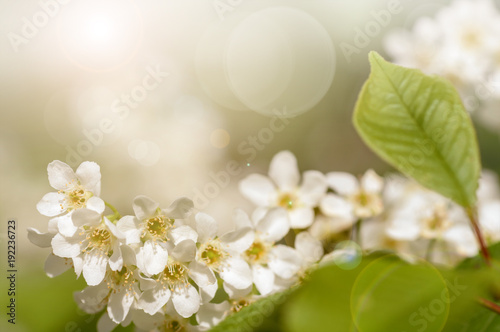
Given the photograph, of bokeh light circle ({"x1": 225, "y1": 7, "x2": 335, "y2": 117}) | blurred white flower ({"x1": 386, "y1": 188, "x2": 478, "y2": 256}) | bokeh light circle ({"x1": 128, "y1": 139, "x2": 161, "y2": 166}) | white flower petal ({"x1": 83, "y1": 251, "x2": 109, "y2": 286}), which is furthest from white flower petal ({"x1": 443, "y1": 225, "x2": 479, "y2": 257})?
bokeh light circle ({"x1": 225, "y1": 7, "x2": 335, "y2": 117})

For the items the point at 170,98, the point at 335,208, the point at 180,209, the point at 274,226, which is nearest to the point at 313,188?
the point at 335,208

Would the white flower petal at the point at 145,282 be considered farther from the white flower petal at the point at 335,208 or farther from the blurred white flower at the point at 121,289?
the white flower petal at the point at 335,208

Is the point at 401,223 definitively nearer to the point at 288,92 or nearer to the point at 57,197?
the point at 57,197

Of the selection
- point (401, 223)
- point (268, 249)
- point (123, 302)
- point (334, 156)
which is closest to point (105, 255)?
point (123, 302)

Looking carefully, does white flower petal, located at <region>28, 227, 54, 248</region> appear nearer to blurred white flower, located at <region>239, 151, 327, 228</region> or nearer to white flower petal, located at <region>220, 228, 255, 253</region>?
white flower petal, located at <region>220, 228, 255, 253</region>

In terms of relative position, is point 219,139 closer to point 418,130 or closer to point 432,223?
point 432,223

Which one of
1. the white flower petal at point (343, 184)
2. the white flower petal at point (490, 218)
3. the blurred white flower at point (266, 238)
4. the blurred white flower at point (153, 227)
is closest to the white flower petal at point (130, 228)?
the blurred white flower at point (153, 227)
